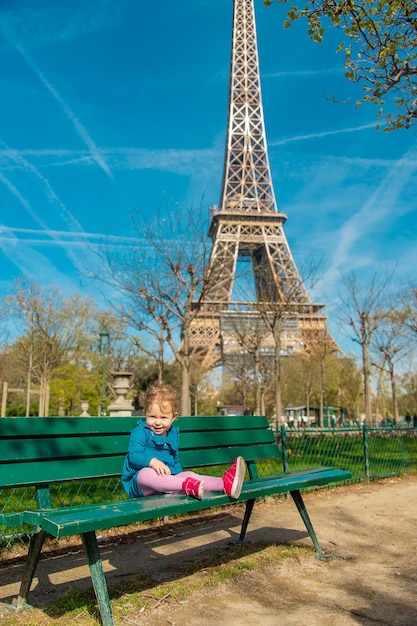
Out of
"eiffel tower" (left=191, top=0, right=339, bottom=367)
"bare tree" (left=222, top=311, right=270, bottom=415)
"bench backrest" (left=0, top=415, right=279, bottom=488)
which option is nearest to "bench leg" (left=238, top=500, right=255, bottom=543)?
"bench backrest" (left=0, top=415, right=279, bottom=488)

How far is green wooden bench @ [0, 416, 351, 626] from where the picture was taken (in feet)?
8.45

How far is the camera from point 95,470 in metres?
3.62

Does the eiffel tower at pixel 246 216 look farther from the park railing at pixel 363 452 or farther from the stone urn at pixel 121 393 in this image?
the park railing at pixel 363 452

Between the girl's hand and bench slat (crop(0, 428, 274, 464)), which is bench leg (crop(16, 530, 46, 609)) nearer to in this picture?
bench slat (crop(0, 428, 274, 464))

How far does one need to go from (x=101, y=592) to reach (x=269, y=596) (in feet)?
3.77

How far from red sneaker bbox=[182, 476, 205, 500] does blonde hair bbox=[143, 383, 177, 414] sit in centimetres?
59

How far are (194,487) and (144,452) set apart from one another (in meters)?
0.52

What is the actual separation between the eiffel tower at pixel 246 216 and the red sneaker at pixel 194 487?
20.5m

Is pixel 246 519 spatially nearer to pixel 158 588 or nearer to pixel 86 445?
pixel 158 588

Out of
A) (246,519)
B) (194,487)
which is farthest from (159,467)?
(246,519)

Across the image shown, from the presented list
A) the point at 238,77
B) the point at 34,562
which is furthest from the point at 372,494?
the point at 238,77

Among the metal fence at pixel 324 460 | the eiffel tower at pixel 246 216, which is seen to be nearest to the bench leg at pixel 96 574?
the metal fence at pixel 324 460

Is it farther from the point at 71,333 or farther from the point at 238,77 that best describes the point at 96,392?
the point at 238,77

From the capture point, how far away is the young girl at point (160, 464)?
302 cm
